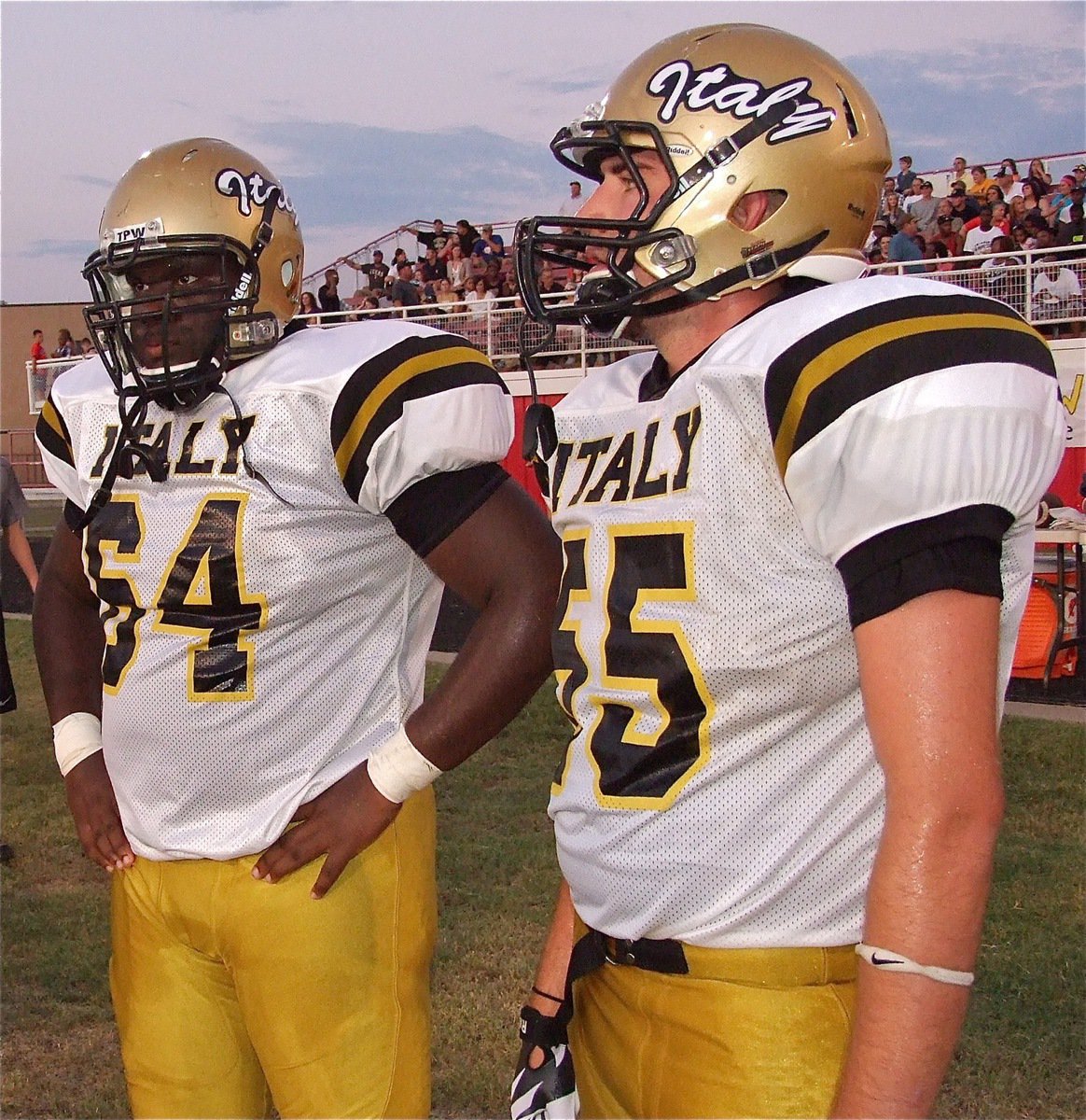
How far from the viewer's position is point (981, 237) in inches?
567

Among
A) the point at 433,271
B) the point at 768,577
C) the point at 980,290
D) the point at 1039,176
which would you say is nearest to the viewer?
the point at 768,577

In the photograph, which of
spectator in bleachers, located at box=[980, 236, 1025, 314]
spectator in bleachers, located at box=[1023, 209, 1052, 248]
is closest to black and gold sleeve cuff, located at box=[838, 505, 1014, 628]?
spectator in bleachers, located at box=[980, 236, 1025, 314]

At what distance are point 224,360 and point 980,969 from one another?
9.71 feet

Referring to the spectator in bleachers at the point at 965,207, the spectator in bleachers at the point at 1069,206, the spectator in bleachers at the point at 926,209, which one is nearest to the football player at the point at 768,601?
the spectator in bleachers at the point at 1069,206

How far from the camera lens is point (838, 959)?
153 cm

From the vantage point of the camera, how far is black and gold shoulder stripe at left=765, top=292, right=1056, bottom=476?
52.3 inches

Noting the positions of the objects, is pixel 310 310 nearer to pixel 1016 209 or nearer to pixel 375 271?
pixel 375 271

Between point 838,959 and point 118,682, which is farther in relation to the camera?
point 118,682

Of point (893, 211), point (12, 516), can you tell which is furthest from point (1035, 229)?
point (12, 516)

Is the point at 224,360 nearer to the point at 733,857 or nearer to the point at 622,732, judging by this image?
the point at 622,732

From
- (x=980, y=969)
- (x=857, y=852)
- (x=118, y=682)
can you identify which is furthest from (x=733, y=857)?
(x=980, y=969)

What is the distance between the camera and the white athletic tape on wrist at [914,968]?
48.0 inches

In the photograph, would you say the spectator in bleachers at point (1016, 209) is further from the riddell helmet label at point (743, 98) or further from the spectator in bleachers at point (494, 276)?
the riddell helmet label at point (743, 98)

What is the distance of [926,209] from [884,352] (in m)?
15.5
